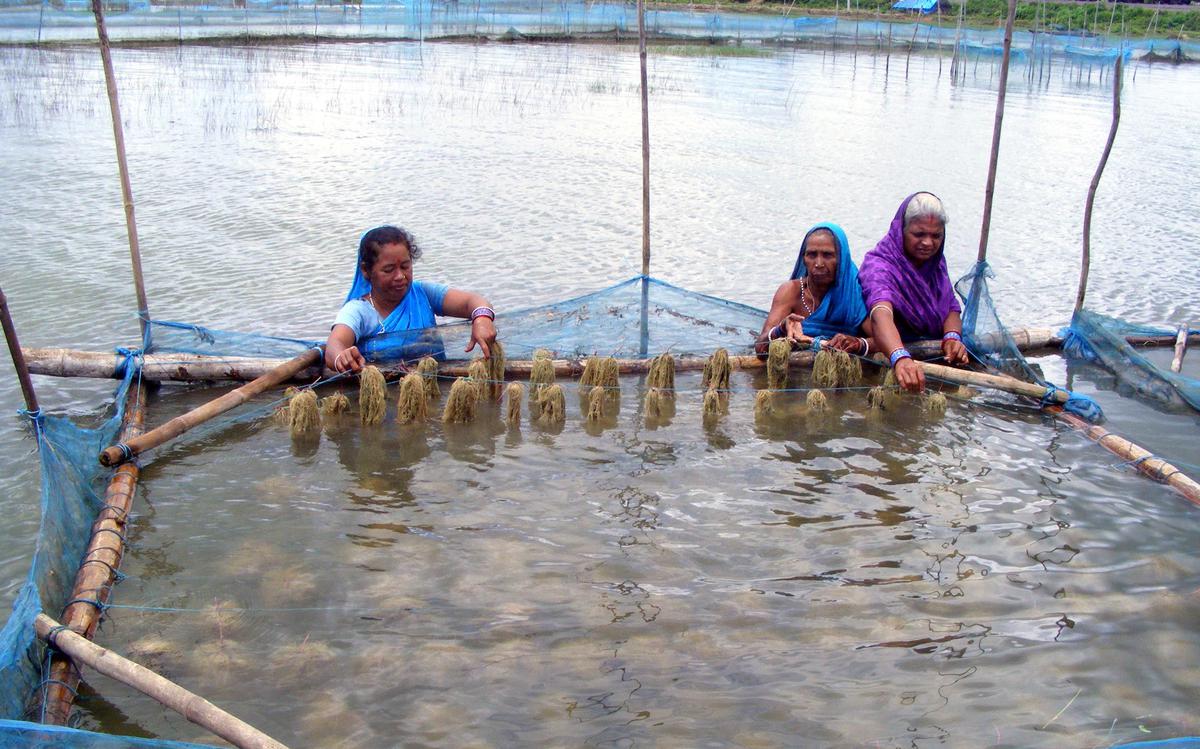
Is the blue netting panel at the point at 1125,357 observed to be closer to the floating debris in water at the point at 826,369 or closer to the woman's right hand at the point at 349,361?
the floating debris in water at the point at 826,369

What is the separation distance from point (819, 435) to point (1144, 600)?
6.13 feet

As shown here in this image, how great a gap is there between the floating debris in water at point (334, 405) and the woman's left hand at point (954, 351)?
11.6 feet

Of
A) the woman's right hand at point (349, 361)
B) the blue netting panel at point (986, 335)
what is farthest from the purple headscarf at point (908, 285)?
the woman's right hand at point (349, 361)

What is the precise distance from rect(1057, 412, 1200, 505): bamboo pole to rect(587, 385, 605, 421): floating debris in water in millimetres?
2562

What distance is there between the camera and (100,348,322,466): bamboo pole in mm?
4552

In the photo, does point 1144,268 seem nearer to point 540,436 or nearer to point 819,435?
point 819,435

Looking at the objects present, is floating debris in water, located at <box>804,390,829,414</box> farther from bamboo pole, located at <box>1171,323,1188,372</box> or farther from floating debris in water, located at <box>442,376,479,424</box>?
bamboo pole, located at <box>1171,323,1188,372</box>

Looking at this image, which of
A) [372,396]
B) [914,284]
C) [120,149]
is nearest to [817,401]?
[914,284]

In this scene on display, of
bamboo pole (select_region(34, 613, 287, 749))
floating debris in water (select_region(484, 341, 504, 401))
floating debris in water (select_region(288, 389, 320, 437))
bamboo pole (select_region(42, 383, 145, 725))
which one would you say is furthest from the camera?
Result: floating debris in water (select_region(484, 341, 504, 401))

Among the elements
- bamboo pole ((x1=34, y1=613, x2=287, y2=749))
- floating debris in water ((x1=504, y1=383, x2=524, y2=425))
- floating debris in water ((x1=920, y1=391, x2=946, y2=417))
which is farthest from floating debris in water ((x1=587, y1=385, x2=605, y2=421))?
bamboo pole ((x1=34, y1=613, x2=287, y2=749))

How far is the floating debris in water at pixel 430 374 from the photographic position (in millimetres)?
5609

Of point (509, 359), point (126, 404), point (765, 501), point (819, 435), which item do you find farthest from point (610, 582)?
point (126, 404)

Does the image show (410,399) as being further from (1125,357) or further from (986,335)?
(1125,357)

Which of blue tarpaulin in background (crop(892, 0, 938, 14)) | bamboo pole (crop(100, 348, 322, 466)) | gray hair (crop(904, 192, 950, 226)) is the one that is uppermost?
blue tarpaulin in background (crop(892, 0, 938, 14))
